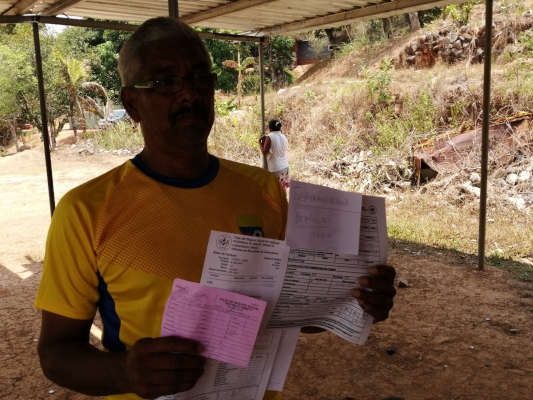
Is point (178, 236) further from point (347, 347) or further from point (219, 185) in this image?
point (347, 347)

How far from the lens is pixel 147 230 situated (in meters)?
1.31

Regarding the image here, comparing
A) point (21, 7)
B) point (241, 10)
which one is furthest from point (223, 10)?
point (21, 7)

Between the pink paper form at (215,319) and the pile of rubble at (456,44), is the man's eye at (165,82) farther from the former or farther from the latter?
the pile of rubble at (456,44)

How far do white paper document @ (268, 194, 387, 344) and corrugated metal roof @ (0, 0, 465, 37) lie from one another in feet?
13.6

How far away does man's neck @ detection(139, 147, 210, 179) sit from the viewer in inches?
55.5

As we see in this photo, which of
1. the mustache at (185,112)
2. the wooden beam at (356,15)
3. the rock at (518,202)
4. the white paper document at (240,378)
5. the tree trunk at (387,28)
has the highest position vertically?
the tree trunk at (387,28)

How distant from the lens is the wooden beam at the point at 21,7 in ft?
15.0

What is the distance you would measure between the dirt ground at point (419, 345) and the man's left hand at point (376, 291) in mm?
1802

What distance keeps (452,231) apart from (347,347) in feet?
12.7

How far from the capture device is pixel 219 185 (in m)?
1.46

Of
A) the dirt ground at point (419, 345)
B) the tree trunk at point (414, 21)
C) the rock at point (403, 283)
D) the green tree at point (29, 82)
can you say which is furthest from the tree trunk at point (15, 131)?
the rock at point (403, 283)

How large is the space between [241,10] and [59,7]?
1.75 meters

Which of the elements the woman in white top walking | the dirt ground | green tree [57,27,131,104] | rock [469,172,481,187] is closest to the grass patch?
green tree [57,27,131,104]

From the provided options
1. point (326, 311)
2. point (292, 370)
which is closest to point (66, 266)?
point (326, 311)
